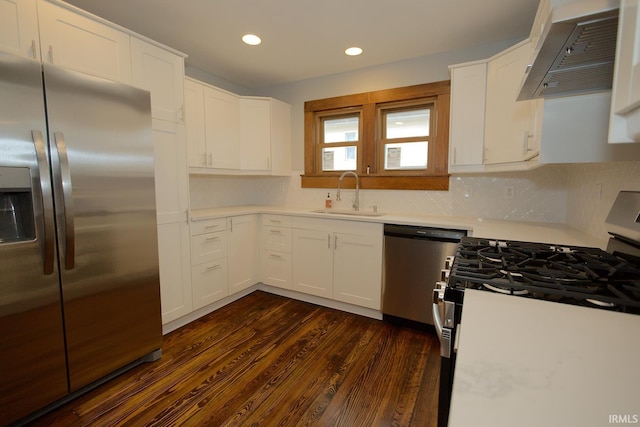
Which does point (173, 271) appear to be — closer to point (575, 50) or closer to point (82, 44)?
point (82, 44)

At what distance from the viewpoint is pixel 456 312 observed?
89cm

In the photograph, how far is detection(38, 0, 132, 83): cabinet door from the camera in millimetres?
1613

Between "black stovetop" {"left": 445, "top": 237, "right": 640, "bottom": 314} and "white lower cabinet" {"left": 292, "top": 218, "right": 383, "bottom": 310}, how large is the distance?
1.24 meters

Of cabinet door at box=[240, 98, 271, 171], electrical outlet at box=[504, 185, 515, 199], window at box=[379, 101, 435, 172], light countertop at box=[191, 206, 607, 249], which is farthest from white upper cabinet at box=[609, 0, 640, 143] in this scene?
cabinet door at box=[240, 98, 271, 171]

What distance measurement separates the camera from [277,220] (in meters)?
3.11

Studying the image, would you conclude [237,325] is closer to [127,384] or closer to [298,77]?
[127,384]

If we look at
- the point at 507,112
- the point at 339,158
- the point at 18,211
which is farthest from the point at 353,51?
the point at 18,211

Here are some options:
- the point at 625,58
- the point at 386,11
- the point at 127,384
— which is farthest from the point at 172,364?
the point at 386,11

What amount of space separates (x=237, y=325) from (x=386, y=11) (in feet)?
9.07

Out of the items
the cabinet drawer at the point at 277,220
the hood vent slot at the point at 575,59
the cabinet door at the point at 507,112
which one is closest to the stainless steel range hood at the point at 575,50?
the hood vent slot at the point at 575,59

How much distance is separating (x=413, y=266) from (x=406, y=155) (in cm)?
125

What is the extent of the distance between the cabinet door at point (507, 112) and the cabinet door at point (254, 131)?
2.23 metres

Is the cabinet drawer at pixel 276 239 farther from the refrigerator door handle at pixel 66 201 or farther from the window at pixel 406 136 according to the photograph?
the refrigerator door handle at pixel 66 201

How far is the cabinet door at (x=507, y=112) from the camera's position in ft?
6.38
